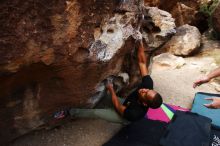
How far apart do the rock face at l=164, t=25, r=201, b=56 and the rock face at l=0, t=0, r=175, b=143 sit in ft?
11.1

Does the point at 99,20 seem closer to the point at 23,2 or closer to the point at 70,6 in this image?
the point at 70,6

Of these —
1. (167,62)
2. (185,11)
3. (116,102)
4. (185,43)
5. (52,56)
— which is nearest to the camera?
(52,56)

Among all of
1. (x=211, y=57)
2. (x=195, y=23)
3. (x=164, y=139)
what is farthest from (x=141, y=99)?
(x=195, y=23)

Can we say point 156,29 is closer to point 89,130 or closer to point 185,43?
point 89,130

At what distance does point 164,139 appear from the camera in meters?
4.27

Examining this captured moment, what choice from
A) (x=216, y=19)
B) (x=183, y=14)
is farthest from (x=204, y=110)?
(x=183, y=14)

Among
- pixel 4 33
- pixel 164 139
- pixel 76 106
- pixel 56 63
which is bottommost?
pixel 164 139

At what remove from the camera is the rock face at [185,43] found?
7520 millimetres

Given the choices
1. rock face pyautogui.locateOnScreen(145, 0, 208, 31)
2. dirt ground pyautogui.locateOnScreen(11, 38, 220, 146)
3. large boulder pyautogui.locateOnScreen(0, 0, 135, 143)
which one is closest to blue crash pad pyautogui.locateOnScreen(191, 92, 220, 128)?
dirt ground pyautogui.locateOnScreen(11, 38, 220, 146)

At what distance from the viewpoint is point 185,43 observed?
759 centimetres

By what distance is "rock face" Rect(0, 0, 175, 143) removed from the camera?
9.84 ft

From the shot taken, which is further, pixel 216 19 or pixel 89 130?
pixel 216 19

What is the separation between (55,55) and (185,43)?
15.9ft

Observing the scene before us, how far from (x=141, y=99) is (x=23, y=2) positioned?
189cm
